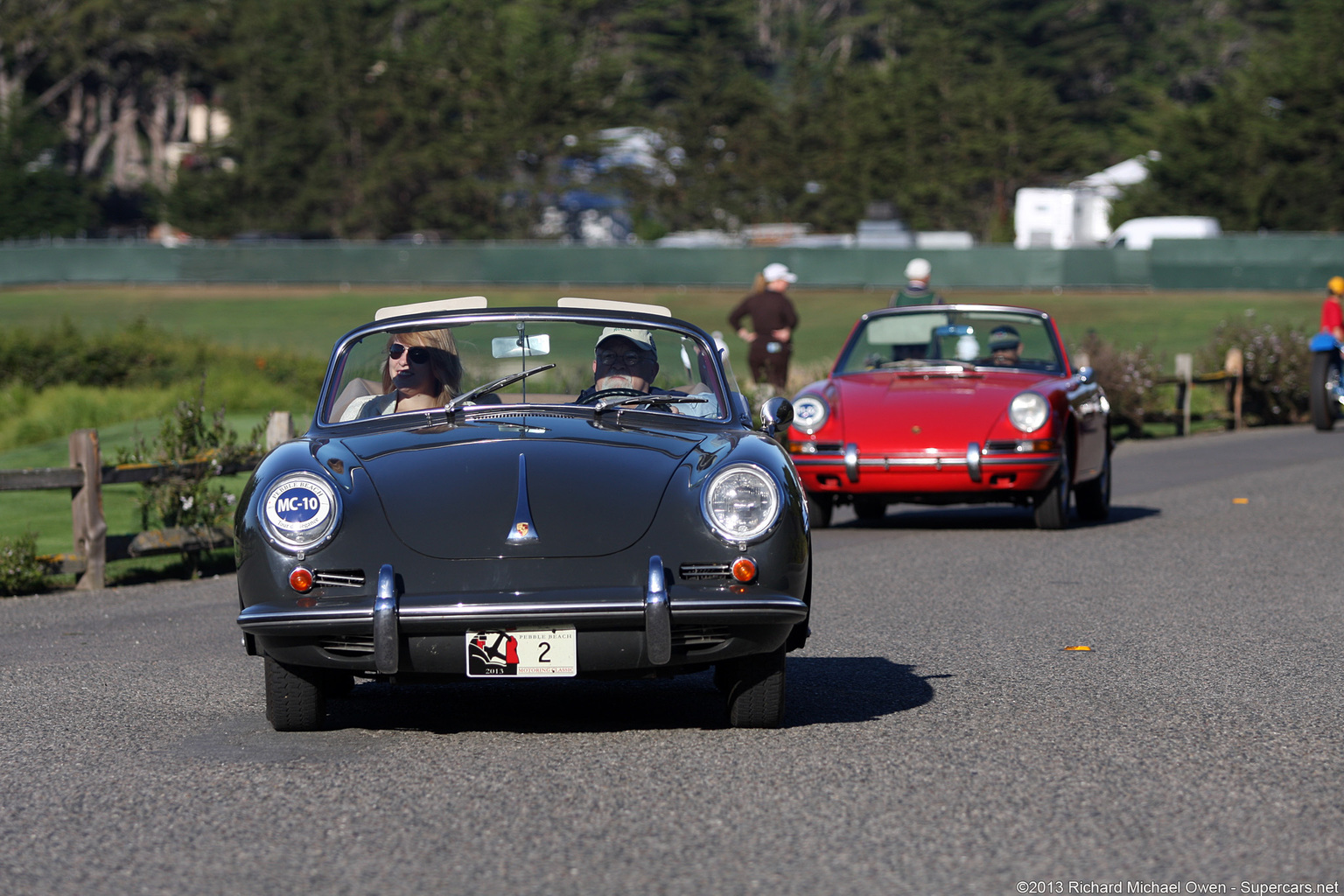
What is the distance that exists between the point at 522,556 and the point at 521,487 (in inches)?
10.9

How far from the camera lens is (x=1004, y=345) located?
1291 cm

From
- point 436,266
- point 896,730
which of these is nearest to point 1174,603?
point 896,730

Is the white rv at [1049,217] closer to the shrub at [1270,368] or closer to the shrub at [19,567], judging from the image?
the shrub at [1270,368]

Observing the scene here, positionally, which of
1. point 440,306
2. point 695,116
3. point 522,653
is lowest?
point 522,653

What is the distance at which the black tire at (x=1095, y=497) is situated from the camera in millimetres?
12867

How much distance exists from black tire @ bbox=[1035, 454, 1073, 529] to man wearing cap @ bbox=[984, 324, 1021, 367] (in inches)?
39.9

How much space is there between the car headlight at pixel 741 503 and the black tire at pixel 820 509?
262 inches

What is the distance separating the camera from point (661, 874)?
162 inches

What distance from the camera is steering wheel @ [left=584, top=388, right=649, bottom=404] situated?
6.49 meters

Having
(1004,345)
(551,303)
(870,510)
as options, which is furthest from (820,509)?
(551,303)

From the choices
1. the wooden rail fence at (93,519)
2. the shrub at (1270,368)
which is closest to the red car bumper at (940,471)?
the wooden rail fence at (93,519)

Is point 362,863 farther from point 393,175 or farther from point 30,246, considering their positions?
point 393,175

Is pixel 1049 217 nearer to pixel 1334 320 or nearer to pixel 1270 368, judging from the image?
pixel 1270 368

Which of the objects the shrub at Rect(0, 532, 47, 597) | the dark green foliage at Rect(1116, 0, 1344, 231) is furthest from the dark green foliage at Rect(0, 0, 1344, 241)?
the shrub at Rect(0, 532, 47, 597)
